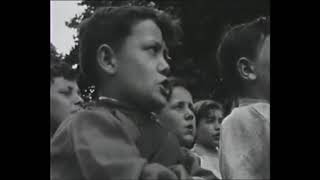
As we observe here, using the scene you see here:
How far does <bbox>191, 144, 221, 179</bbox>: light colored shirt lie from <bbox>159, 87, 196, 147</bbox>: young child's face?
53 mm

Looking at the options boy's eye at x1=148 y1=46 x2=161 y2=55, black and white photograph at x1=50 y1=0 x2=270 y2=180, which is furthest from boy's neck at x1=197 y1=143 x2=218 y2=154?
boy's eye at x1=148 y1=46 x2=161 y2=55

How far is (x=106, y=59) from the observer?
282 cm

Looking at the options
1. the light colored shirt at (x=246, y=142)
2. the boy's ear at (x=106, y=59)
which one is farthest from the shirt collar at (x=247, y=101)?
the boy's ear at (x=106, y=59)

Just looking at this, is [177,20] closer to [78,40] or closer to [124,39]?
[124,39]

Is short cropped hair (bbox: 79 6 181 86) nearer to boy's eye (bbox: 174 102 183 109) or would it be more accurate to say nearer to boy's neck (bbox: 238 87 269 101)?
boy's eye (bbox: 174 102 183 109)

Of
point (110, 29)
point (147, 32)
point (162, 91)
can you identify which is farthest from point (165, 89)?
point (110, 29)

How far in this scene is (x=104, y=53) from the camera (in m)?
2.82

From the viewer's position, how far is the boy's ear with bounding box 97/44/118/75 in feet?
9.22

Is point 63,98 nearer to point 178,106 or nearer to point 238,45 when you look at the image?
point 178,106

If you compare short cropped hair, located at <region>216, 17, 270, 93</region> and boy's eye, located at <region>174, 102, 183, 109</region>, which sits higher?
short cropped hair, located at <region>216, 17, 270, 93</region>

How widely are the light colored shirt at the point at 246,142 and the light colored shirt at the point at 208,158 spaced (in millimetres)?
28

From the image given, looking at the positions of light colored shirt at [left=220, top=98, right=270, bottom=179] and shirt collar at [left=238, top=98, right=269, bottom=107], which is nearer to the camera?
light colored shirt at [left=220, top=98, right=270, bottom=179]

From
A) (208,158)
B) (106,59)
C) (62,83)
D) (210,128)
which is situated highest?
(106,59)

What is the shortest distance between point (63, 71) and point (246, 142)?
38.0 inches
